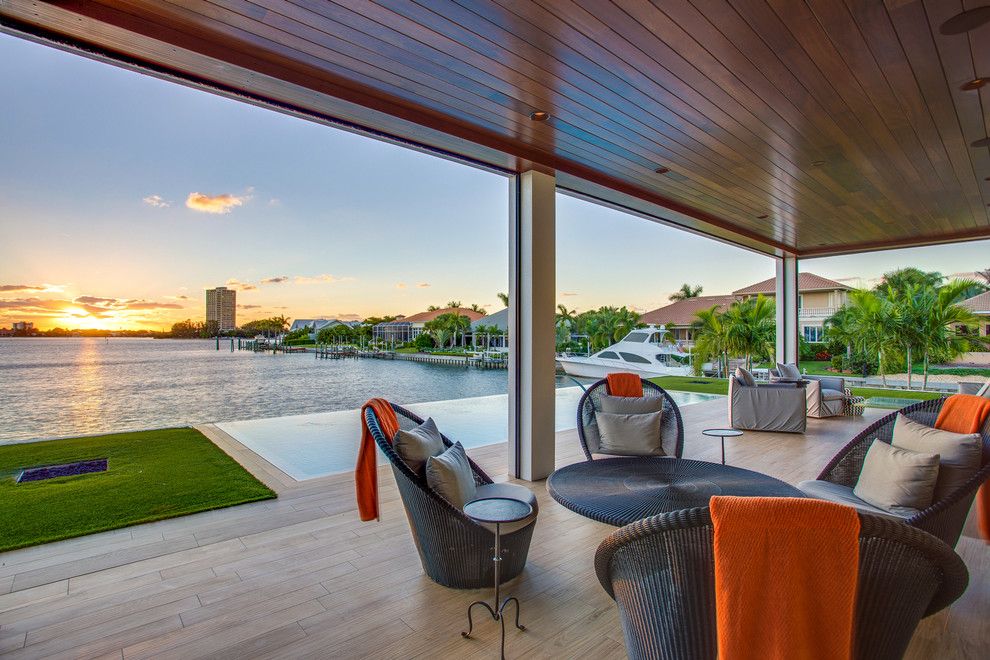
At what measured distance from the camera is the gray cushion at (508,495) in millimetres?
2455

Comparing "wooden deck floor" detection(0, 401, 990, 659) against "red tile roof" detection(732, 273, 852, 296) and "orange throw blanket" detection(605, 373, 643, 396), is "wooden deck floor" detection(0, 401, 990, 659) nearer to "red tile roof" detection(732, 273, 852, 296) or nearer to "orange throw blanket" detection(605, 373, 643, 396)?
"orange throw blanket" detection(605, 373, 643, 396)

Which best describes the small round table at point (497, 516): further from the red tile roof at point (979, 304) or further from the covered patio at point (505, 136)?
the red tile roof at point (979, 304)

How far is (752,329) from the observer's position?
427 inches

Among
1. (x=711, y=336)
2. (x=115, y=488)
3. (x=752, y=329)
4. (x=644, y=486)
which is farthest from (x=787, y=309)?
(x=115, y=488)

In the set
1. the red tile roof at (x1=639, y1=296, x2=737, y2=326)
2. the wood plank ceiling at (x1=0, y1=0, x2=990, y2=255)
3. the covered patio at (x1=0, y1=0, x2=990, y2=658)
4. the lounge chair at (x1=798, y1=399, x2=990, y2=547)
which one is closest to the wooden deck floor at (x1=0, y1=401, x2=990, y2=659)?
the covered patio at (x1=0, y1=0, x2=990, y2=658)

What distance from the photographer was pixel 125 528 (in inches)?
127

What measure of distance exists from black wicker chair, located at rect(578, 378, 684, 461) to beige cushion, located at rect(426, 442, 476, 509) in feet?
5.29

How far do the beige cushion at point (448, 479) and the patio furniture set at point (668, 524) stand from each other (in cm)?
3

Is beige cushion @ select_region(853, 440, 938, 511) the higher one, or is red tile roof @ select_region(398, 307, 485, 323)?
red tile roof @ select_region(398, 307, 485, 323)

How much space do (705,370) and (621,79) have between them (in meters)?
11.0

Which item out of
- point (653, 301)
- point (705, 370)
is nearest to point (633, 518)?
point (653, 301)

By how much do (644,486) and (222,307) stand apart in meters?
10.4

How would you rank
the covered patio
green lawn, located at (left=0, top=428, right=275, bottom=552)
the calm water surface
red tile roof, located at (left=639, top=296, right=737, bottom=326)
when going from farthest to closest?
red tile roof, located at (left=639, top=296, right=737, bottom=326), the calm water surface, green lawn, located at (left=0, top=428, right=275, bottom=552), the covered patio

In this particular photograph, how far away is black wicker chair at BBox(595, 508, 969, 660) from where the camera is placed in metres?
1.15
